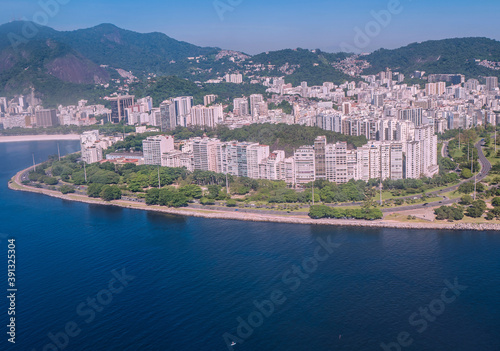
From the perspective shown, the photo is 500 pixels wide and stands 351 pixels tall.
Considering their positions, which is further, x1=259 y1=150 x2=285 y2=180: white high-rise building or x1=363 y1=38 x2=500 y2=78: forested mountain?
x1=363 y1=38 x2=500 y2=78: forested mountain

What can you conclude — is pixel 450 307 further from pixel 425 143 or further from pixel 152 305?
pixel 425 143

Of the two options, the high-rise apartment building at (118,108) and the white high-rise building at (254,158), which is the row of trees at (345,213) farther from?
the high-rise apartment building at (118,108)

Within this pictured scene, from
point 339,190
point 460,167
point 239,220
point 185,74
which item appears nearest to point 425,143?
point 460,167

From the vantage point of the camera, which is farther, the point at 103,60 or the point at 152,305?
the point at 103,60

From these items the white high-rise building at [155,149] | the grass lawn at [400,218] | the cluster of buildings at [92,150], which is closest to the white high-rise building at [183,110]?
the cluster of buildings at [92,150]

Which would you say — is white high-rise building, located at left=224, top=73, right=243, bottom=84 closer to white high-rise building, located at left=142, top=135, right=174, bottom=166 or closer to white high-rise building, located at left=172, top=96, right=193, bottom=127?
white high-rise building, located at left=172, top=96, right=193, bottom=127

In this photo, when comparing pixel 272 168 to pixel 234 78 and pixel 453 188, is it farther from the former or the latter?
pixel 234 78

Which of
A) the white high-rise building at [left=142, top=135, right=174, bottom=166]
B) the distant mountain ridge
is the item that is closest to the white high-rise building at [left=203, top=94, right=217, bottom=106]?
the distant mountain ridge

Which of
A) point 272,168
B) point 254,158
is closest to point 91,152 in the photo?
point 254,158

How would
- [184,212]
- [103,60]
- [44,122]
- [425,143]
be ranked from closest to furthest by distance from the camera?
[184,212] < [425,143] < [44,122] < [103,60]
